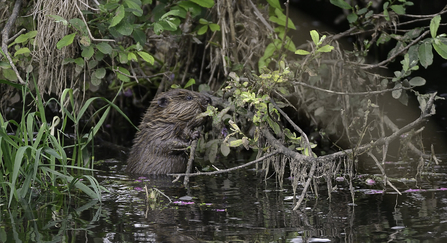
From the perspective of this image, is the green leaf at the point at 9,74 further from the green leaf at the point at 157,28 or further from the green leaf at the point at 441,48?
the green leaf at the point at 441,48

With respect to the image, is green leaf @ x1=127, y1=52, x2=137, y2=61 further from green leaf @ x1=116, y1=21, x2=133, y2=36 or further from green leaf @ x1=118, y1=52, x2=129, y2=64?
green leaf @ x1=116, y1=21, x2=133, y2=36

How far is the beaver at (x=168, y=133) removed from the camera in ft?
16.7

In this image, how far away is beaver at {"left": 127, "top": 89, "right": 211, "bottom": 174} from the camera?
5098 millimetres

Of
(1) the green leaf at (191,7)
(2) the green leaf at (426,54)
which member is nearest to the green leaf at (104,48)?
(1) the green leaf at (191,7)

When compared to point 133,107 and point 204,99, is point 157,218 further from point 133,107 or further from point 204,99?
point 133,107

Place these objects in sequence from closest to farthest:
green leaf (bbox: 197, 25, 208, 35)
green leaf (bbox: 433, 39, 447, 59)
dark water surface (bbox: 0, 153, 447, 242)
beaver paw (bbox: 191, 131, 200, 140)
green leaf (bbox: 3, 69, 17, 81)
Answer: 1. dark water surface (bbox: 0, 153, 447, 242)
2. green leaf (bbox: 433, 39, 447, 59)
3. green leaf (bbox: 3, 69, 17, 81)
4. beaver paw (bbox: 191, 131, 200, 140)
5. green leaf (bbox: 197, 25, 208, 35)

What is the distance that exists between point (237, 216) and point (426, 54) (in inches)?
75.4

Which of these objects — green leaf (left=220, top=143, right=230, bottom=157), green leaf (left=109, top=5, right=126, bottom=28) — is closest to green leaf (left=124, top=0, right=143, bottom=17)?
green leaf (left=109, top=5, right=126, bottom=28)

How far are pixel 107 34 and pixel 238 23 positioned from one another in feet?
4.13

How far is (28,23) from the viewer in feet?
17.1

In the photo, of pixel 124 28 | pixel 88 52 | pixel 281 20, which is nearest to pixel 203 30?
pixel 281 20

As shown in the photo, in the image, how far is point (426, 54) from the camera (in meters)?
4.32

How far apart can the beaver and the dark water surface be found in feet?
2.14

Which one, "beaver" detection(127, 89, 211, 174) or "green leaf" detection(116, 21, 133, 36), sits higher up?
"green leaf" detection(116, 21, 133, 36)
